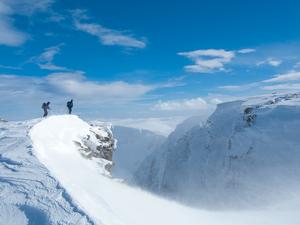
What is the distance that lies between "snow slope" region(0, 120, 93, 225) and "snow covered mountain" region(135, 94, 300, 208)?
173ft

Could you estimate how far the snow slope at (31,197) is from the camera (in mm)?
11992

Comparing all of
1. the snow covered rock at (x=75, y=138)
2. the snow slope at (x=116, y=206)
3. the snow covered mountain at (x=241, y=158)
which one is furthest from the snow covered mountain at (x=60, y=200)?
the snow covered mountain at (x=241, y=158)

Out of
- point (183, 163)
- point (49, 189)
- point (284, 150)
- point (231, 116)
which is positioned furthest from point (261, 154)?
point (49, 189)

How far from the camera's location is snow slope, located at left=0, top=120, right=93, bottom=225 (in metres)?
12.0

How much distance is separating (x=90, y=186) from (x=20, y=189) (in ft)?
10.5

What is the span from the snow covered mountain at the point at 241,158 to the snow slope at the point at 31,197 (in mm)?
52768

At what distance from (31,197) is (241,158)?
88.1 meters

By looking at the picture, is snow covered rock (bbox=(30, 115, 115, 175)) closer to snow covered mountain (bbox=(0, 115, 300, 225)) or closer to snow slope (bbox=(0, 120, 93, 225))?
snow covered mountain (bbox=(0, 115, 300, 225))

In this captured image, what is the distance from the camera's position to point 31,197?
13.6 metres

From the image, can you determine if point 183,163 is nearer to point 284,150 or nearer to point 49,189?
point 284,150

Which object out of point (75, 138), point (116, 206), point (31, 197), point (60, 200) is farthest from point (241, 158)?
point (60, 200)

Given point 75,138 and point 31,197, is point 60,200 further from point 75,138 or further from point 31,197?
point 75,138

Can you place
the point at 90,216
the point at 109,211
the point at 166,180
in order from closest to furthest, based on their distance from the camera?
the point at 90,216
the point at 109,211
the point at 166,180

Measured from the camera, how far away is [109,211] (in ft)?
43.2
